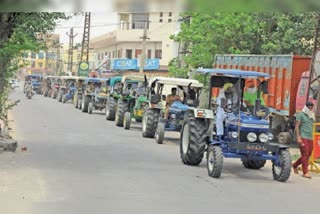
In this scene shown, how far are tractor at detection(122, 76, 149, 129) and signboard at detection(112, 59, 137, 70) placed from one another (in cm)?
3060

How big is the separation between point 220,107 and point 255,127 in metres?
0.84

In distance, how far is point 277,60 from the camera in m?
20.2

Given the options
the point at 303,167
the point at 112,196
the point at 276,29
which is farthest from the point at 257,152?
the point at 276,29

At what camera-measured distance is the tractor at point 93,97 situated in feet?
109

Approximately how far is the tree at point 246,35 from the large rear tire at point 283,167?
12.5 metres

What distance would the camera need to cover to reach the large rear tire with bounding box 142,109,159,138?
19.6 metres

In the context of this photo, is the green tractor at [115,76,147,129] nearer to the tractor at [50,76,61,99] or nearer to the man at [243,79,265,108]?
the man at [243,79,265,108]

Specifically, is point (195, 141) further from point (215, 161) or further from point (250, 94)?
point (250, 94)

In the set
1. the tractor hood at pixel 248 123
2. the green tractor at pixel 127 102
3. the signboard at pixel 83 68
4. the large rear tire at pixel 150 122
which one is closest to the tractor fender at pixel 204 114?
the tractor hood at pixel 248 123

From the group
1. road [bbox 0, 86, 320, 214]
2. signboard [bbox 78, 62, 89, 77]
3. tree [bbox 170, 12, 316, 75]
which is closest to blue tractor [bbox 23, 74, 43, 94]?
signboard [bbox 78, 62, 89, 77]

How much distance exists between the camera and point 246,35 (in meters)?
27.3

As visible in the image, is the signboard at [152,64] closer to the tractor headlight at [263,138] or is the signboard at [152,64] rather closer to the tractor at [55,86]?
the tractor at [55,86]

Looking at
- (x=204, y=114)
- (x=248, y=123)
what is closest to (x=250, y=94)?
(x=204, y=114)

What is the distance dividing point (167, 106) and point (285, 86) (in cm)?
415
